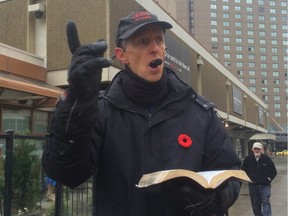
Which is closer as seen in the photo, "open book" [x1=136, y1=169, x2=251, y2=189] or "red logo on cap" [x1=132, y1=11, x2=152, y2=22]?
"open book" [x1=136, y1=169, x2=251, y2=189]

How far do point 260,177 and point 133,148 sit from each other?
7.77 metres

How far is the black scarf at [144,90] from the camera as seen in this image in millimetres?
1825

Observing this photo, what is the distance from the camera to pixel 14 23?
56.5 ft

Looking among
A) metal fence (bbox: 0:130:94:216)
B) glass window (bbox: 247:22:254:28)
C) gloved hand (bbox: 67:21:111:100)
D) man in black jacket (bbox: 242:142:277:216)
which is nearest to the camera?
gloved hand (bbox: 67:21:111:100)

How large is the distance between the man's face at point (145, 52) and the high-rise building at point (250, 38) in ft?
372

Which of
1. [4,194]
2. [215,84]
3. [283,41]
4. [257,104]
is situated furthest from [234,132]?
[283,41]

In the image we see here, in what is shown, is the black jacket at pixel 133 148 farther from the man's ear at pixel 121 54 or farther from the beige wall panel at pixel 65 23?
the beige wall panel at pixel 65 23

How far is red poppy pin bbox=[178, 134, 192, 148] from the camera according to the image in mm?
1787

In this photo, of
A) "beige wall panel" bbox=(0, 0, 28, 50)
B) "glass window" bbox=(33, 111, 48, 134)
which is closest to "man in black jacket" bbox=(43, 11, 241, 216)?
"glass window" bbox=(33, 111, 48, 134)

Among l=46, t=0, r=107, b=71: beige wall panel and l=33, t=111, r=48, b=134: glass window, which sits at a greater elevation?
l=46, t=0, r=107, b=71: beige wall panel

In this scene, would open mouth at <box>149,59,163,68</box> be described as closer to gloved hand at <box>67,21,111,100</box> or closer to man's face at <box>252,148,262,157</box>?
gloved hand at <box>67,21,111,100</box>

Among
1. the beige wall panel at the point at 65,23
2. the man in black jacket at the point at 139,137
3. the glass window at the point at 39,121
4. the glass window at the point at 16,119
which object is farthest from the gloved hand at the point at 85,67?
the glass window at the point at 39,121

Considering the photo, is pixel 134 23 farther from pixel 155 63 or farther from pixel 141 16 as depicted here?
pixel 155 63

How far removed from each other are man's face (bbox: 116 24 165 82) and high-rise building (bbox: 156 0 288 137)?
113536mm
